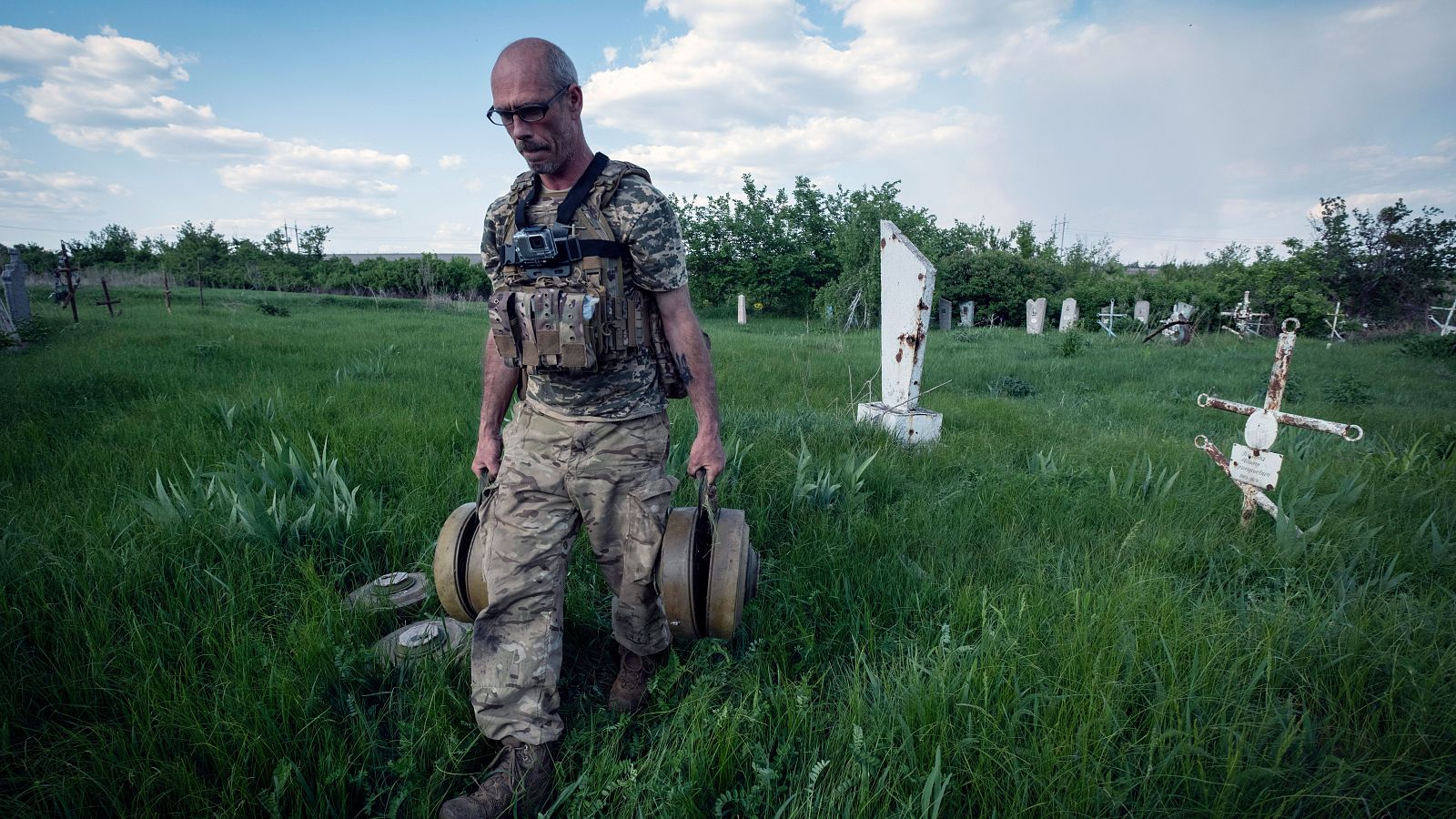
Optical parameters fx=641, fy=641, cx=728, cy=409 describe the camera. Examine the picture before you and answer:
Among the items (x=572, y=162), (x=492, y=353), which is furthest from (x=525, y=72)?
(x=492, y=353)

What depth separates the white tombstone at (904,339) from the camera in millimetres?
4621

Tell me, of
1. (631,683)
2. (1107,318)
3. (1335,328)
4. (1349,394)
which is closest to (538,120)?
(631,683)

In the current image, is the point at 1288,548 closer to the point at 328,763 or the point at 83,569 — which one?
the point at 328,763

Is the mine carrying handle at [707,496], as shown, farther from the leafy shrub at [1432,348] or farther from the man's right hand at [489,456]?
the leafy shrub at [1432,348]

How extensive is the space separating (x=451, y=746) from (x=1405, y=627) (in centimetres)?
310

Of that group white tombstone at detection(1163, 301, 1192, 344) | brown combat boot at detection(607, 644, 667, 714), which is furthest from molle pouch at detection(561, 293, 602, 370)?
white tombstone at detection(1163, 301, 1192, 344)

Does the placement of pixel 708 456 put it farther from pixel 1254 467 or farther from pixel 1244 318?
pixel 1244 318

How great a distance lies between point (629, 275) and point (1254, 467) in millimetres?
3106

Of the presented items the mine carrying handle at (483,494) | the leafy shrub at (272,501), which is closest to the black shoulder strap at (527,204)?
Result: the mine carrying handle at (483,494)

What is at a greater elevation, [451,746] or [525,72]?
[525,72]

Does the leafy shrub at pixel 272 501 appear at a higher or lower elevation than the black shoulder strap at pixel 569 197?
lower

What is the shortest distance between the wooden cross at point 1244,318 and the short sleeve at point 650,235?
54.6ft

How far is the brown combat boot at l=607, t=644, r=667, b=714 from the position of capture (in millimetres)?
2084

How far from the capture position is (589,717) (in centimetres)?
208
